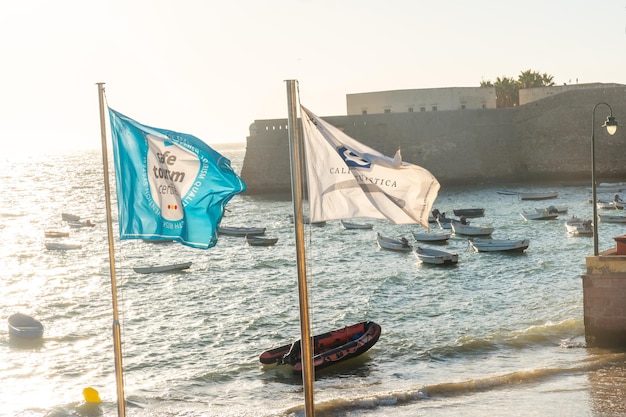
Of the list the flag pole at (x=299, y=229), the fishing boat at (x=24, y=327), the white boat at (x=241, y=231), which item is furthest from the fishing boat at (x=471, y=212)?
the flag pole at (x=299, y=229)

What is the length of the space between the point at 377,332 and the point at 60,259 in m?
25.6

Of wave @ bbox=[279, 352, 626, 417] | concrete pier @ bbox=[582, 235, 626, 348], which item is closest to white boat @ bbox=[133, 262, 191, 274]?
wave @ bbox=[279, 352, 626, 417]

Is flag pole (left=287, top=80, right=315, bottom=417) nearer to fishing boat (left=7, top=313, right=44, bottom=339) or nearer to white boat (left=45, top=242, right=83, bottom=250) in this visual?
fishing boat (left=7, top=313, right=44, bottom=339)

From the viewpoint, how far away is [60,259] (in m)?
41.6

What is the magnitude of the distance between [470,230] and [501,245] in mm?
5735

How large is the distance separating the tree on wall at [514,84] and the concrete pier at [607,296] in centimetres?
6806

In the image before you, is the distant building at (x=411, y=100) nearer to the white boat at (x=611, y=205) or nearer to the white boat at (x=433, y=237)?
the white boat at (x=611, y=205)

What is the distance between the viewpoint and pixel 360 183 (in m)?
7.88

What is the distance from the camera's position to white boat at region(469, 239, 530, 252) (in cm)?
3353

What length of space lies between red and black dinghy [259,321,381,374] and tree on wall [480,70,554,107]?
65.2 meters

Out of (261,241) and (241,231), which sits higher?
(241,231)

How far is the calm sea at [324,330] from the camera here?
15.8 meters

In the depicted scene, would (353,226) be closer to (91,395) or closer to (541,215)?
(541,215)

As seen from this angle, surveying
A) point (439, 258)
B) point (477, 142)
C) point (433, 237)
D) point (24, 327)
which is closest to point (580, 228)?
point (433, 237)
